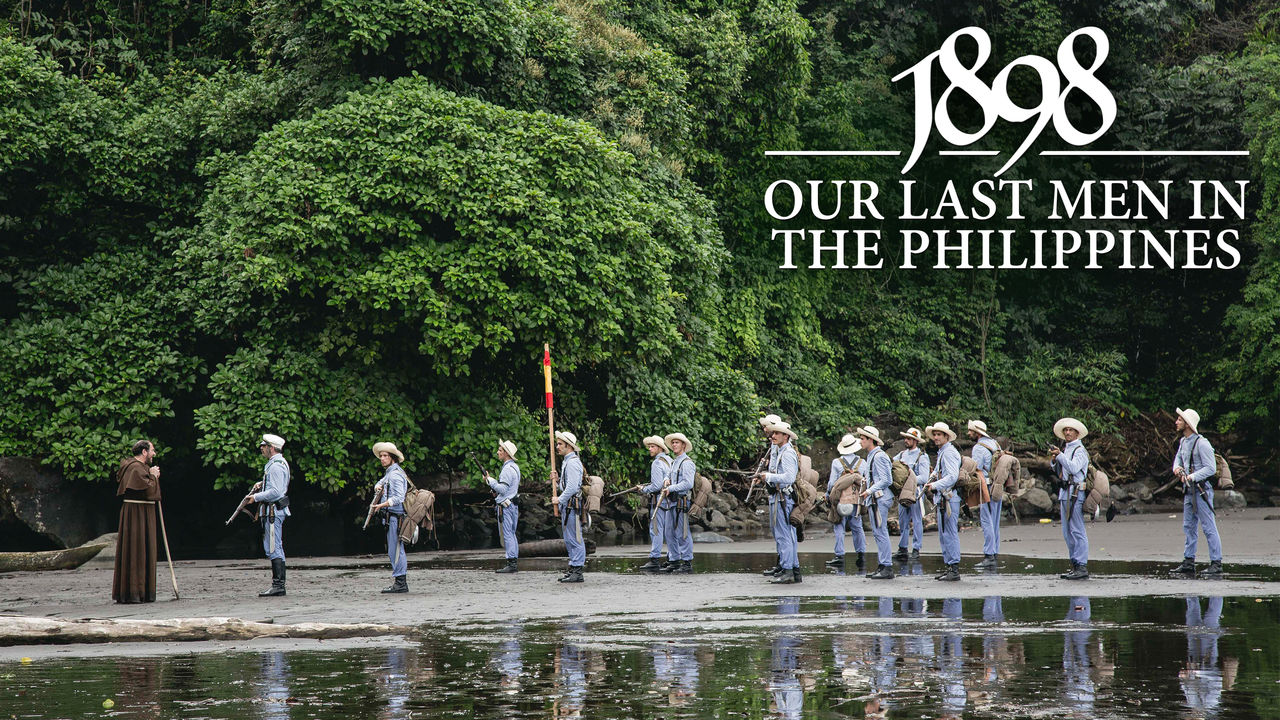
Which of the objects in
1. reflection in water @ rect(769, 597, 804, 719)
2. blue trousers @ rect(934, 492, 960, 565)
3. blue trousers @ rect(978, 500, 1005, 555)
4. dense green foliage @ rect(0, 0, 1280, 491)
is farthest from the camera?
dense green foliage @ rect(0, 0, 1280, 491)

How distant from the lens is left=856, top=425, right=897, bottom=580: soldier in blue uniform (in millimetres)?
18172

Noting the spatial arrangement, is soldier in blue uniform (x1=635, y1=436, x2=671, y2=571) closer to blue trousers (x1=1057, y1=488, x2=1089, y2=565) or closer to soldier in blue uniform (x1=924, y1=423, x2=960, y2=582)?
soldier in blue uniform (x1=924, y1=423, x2=960, y2=582)

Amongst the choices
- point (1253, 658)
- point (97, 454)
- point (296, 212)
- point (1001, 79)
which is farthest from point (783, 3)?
point (1253, 658)

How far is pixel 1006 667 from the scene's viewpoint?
10.0 meters

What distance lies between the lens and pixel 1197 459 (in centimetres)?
1748

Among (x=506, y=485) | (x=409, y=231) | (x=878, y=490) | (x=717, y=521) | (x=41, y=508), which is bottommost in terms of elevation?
(x=717, y=521)

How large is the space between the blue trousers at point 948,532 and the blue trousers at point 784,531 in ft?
5.97

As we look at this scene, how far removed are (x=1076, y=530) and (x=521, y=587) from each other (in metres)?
7.03

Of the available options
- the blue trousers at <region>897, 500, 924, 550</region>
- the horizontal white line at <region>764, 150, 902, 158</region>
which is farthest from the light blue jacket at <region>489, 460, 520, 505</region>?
the horizontal white line at <region>764, 150, 902, 158</region>

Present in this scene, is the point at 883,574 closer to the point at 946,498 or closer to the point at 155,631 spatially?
the point at 946,498

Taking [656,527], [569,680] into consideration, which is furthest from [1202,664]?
[656,527]

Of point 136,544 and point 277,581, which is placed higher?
point 136,544

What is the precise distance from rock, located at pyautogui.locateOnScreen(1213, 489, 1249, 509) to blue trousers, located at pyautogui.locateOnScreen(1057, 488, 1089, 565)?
20599 millimetres

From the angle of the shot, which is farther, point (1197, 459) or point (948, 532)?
point (948, 532)
